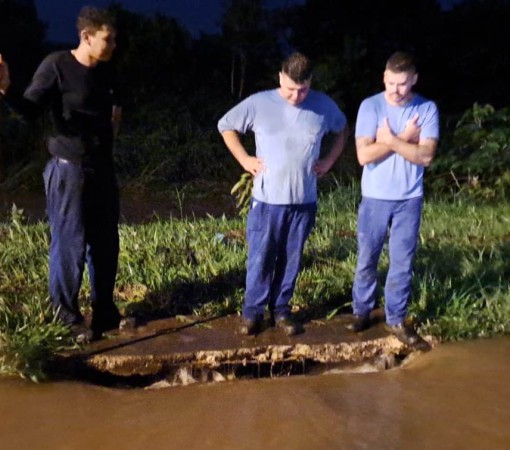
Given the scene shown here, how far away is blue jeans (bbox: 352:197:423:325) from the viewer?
15.0ft

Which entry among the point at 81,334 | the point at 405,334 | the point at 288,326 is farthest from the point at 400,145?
the point at 81,334

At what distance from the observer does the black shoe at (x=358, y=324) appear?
4.83m

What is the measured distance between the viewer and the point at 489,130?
35.3 feet

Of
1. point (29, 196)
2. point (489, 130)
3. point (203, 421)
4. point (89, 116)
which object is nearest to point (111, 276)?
point (89, 116)

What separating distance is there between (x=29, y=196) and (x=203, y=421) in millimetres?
7717

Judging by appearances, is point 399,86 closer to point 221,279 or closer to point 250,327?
point 250,327

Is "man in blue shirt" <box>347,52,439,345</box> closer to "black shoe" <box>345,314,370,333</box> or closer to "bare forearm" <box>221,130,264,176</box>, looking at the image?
"black shoe" <box>345,314,370,333</box>

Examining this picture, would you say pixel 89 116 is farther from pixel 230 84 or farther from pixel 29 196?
pixel 230 84

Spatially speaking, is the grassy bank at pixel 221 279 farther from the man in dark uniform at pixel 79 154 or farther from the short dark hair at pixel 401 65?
the short dark hair at pixel 401 65

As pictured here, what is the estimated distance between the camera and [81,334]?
4527 millimetres

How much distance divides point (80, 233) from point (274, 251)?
109 cm

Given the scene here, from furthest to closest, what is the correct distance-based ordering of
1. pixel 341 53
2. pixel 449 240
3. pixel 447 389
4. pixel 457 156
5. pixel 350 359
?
pixel 341 53 → pixel 457 156 → pixel 449 240 → pixel 350 359 → pixel 447 389

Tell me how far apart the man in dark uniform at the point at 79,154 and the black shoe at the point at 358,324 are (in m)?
1.47

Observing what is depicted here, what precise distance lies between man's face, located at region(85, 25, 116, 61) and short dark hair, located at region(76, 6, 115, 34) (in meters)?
0.02
